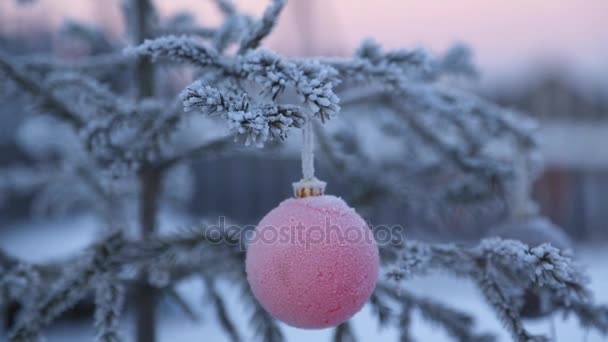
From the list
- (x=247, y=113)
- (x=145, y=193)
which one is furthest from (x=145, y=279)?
(x=247, y=113)

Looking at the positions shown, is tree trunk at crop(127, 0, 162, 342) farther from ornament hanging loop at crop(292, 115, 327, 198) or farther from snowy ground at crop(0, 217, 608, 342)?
ornament hanging loop at crop(292, 115, 327, 198)

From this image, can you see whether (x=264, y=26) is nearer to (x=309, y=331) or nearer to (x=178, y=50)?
(x=178, y=50)

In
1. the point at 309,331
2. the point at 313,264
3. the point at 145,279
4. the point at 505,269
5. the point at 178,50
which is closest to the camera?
the point at 313,264

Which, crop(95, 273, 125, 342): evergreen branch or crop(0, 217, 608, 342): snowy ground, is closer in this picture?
crop(95, 273, 125, 342): evergreen branch

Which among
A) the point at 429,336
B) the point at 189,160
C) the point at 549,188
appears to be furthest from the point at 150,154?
the point at 549,188

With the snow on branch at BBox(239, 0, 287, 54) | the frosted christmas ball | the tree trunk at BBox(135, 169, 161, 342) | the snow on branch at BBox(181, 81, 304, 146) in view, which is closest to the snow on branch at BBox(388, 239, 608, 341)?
the frosted christmas ball

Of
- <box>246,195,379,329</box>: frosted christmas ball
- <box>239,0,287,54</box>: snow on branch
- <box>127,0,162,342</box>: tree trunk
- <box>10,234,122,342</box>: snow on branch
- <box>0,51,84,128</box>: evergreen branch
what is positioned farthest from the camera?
<box>127,0,162,342</box>: tree trunk

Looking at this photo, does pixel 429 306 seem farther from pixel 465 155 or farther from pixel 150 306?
pixel 150 306
